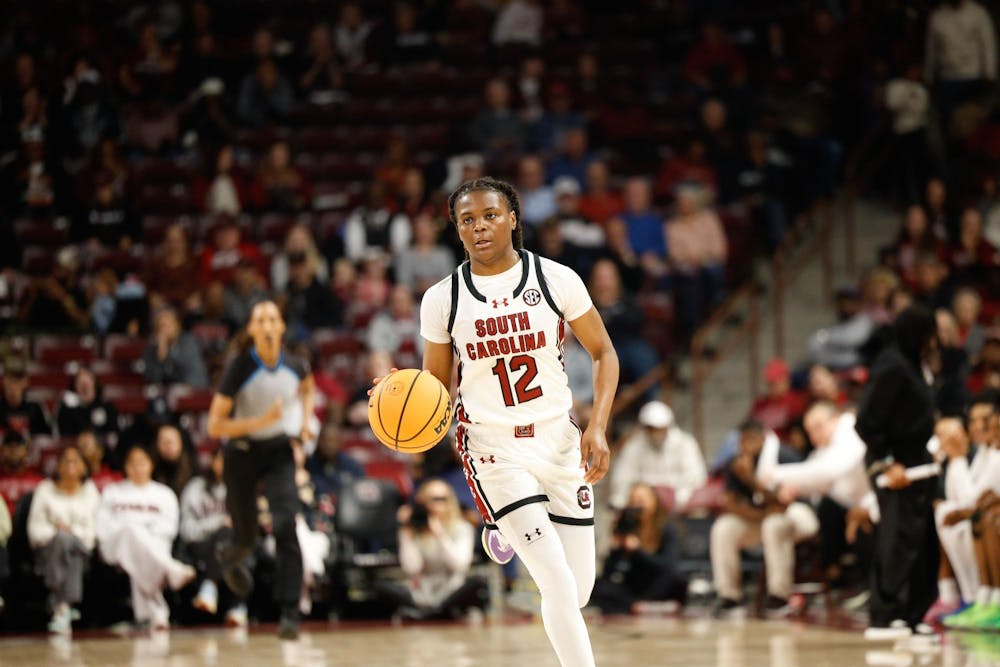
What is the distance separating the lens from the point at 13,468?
40.2 feet

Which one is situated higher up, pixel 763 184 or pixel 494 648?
pixel 763 184

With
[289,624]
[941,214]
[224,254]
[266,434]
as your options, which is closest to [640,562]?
[289,624]

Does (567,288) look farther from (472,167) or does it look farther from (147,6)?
(147,6)

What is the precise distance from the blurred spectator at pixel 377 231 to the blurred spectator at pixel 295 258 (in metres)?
0.39

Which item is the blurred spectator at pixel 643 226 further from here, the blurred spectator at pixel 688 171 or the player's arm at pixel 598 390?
the player's arm at pixel 598 390

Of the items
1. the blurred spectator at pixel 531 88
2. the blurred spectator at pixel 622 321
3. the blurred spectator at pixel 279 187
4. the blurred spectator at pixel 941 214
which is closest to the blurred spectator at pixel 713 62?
the blurred spectator at pixel 531 88

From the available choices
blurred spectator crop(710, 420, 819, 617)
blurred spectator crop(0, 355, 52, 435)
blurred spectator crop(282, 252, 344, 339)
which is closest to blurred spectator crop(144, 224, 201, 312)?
blurred spectator crop(282, 252, 344, 339)

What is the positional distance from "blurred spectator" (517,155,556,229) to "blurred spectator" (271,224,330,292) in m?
2.13

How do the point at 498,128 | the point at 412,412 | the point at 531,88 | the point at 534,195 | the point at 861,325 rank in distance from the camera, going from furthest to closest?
the point at 531,88
the point at 498,128
the point at 534,195
the point at 861,325
the point at 412,412

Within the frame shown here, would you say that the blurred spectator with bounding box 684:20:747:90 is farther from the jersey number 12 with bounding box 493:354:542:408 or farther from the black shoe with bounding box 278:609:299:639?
the jersey number 12 with bounding box 493:354:542:408

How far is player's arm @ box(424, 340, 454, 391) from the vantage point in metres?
6.74

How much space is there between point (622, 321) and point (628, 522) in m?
2.61

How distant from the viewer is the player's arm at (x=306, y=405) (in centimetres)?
1002

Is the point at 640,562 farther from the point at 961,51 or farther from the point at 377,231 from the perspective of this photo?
the point at 961,51
